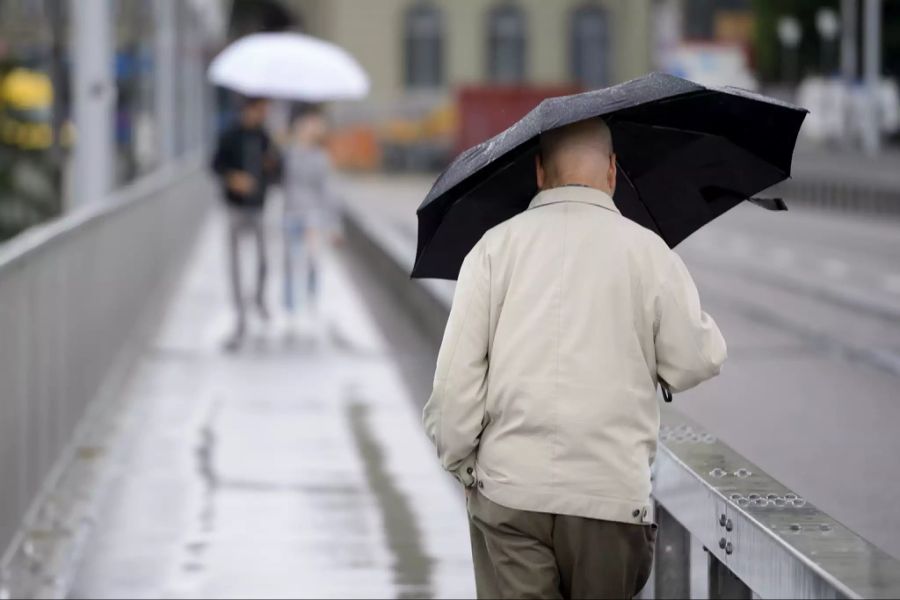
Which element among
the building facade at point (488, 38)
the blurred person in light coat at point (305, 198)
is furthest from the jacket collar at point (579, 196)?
the building facade at point (488, 38)

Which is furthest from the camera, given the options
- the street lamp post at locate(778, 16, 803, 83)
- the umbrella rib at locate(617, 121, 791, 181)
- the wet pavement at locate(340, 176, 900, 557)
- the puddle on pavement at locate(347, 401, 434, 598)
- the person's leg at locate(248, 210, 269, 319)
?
the street lamp post at locate(778, 16, 803, 83)

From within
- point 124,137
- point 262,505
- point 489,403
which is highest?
point 489,403

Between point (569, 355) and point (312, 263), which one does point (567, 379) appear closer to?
point (569, 355)

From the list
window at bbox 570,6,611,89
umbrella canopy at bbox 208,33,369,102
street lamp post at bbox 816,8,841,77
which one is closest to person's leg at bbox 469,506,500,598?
umbrella canopy at bbox 208,33,369,102

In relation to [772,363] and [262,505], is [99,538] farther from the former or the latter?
[772,363]

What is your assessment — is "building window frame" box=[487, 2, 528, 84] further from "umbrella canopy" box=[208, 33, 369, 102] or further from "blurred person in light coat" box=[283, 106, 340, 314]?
"blurred person in light coat" box=[283, 106, 340, 314]

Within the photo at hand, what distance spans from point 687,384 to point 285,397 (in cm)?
886

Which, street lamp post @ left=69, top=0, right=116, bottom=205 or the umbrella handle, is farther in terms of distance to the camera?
street lamp post @ left=69, top=0, right=116, bottom=205

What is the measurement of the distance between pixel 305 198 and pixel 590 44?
68.3m

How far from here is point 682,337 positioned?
13.7ft

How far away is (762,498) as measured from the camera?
16.2 feet

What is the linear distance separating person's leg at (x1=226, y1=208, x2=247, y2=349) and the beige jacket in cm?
1174

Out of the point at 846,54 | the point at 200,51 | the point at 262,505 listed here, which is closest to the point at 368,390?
the point at 262,505

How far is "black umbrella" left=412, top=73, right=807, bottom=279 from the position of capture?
4.50 metres
